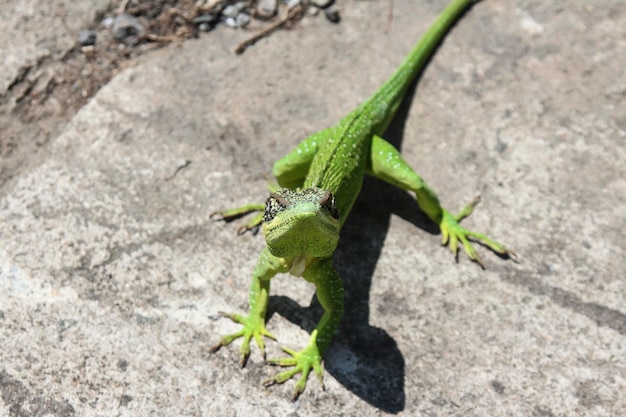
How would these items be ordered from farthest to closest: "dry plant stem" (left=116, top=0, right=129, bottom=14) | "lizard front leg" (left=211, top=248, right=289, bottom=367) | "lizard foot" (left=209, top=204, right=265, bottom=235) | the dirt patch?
"dry plant stem" (left=116, top=0, right=129, bottom=14) < the dirt patch < "lizard foot" (left=209, top=204, right=265, bottom=235) < "lizard front leg" (left=211, top=248, right=289, bottom=367)

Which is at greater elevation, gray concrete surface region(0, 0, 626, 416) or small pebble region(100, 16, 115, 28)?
small pebble region(100, 16, 115, 28)

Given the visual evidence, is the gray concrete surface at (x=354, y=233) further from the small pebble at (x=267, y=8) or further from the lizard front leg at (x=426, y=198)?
the small pebble at (x=267, y=8)

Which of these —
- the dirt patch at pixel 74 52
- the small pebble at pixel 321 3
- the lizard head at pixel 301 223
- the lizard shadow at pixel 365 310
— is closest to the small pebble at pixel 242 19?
the dirt patch at pixel 74 52

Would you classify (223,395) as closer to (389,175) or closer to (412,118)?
(389,175)

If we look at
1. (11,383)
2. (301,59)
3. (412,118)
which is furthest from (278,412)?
(301,59)

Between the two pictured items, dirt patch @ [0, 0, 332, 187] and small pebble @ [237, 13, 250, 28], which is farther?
small pebble @ [237, 13, 250, 28]

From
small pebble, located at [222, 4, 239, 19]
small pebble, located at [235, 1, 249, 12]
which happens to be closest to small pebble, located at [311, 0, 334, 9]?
small pebble, located at [235, 1, 249, 12]

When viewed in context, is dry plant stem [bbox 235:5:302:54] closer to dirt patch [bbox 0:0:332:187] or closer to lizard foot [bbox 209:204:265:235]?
dirt patch [bbox 0:0:332:187]
